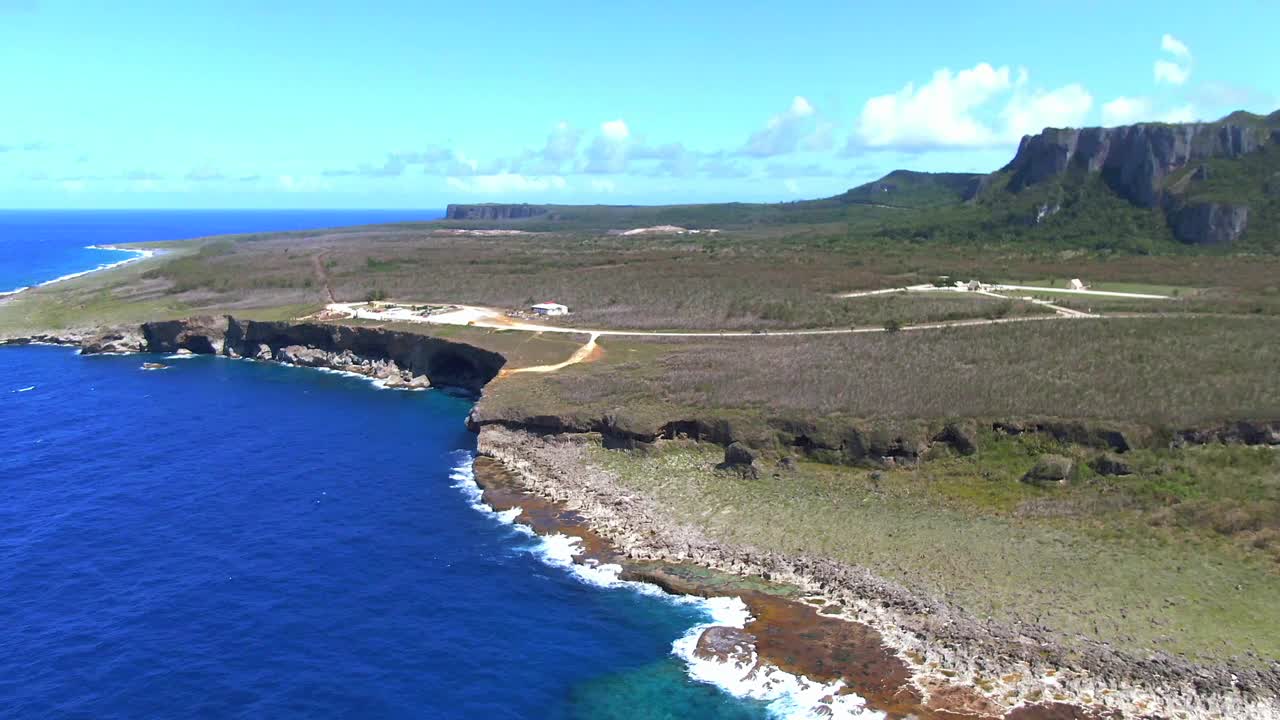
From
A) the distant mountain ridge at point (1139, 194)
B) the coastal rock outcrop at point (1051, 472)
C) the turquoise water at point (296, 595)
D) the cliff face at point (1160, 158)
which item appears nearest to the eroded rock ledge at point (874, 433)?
the coastal rock outcrop at point (1051, 472)

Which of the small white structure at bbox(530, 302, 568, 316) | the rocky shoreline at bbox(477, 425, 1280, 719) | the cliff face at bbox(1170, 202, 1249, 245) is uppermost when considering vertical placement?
the cliff face at bbox(1170, 202, 1249, 245)

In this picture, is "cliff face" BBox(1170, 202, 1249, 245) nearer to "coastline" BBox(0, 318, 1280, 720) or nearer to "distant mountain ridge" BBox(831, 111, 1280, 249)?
"distant mountain ridge" BBox(831, 111, 1280, 249)

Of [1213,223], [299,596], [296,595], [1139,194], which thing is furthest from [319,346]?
[1139,194]

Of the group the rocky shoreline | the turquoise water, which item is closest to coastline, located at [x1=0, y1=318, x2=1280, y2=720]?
the rocky shoreline

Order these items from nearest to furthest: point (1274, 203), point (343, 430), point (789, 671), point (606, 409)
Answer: point (789, 671) < point (606, 409) < point (343, 430) < point (1274, 203)

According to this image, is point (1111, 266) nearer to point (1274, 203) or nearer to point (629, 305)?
point (1274, 203)

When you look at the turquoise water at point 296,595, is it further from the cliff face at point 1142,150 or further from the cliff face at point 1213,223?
the cliff face at point 1142,150

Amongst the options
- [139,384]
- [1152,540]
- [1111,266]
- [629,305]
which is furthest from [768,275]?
[1152,540]
